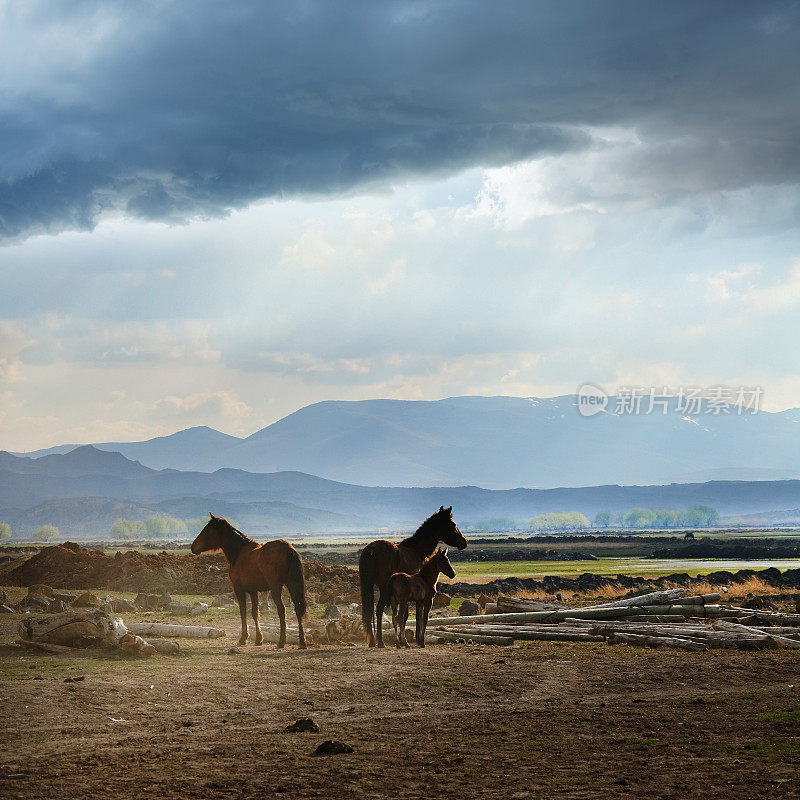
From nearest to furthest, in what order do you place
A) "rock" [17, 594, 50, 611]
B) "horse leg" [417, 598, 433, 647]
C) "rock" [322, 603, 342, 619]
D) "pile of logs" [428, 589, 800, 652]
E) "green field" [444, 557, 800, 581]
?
1. "horse leg" [417, 598, 433, 647]
2. "pile of logs" [428, 589, 800, 652]
3. "rock" [17, 594, 50, 611]
4. "rock" [322, 603, 342, 619]
5. "green field" [444, 557, 800, 581]

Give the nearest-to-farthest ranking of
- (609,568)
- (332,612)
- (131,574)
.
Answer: (332,612) → (131,574) → (609,568)

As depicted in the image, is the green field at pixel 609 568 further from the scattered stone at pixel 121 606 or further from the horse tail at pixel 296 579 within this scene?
the horse tail at pixel 296 579

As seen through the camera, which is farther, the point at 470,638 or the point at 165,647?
the point at 470,638

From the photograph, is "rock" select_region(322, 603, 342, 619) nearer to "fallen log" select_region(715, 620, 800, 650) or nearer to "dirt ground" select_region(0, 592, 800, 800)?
"dirt ground" select_region(0, 592, 800, 800)

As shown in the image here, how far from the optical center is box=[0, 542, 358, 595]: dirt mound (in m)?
43.2

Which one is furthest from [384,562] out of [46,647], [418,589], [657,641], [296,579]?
[46,647]

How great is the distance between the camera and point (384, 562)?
24750 millimetres

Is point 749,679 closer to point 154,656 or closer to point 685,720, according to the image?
point 685,720

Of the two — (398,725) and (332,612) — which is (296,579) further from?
(398,725)

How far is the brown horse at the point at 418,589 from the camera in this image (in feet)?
77.7

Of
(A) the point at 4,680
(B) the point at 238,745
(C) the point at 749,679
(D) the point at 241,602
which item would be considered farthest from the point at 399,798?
(D) the point at 241,602

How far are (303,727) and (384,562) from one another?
34.8 feet

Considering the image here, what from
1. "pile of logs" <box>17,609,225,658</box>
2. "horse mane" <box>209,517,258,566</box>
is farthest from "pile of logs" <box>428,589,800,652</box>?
"pile of logs" <box>17,609,225,658</box>

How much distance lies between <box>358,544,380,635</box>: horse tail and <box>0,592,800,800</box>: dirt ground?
2.03 m
